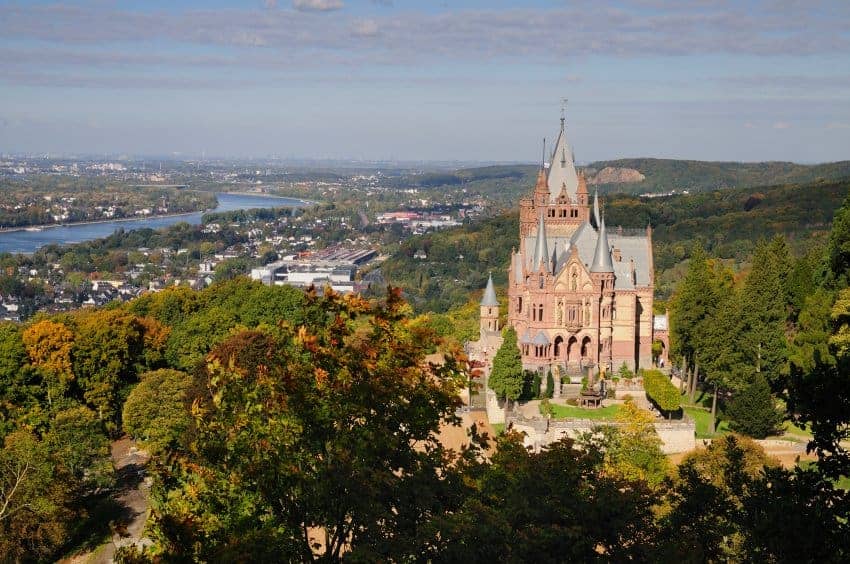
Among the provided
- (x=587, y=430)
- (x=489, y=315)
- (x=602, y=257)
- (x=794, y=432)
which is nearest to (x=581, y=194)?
(x=602, y=257)

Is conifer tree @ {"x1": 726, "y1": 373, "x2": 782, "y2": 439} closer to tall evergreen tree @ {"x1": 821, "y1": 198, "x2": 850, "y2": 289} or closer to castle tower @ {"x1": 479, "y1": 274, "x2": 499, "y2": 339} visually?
tall evergreen tree @ {"x1": 821, "y1": 198, "x2": 850, "y2": 289}

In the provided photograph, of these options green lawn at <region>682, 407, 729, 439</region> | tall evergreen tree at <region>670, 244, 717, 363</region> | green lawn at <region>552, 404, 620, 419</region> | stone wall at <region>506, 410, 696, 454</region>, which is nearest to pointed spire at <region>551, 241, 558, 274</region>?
tall evergreen tree at <region>670, 244, 717, 363</region>

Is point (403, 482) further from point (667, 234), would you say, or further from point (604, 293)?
point (667, 234)

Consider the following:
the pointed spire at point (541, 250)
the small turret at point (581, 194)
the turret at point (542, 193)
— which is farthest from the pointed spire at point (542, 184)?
the pointed spire at point (541, 250)

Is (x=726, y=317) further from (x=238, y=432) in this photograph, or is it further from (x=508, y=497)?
(x=238, y=432)

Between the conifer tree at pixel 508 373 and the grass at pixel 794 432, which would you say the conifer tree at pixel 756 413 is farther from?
the conifer tree at pixel 508 373
